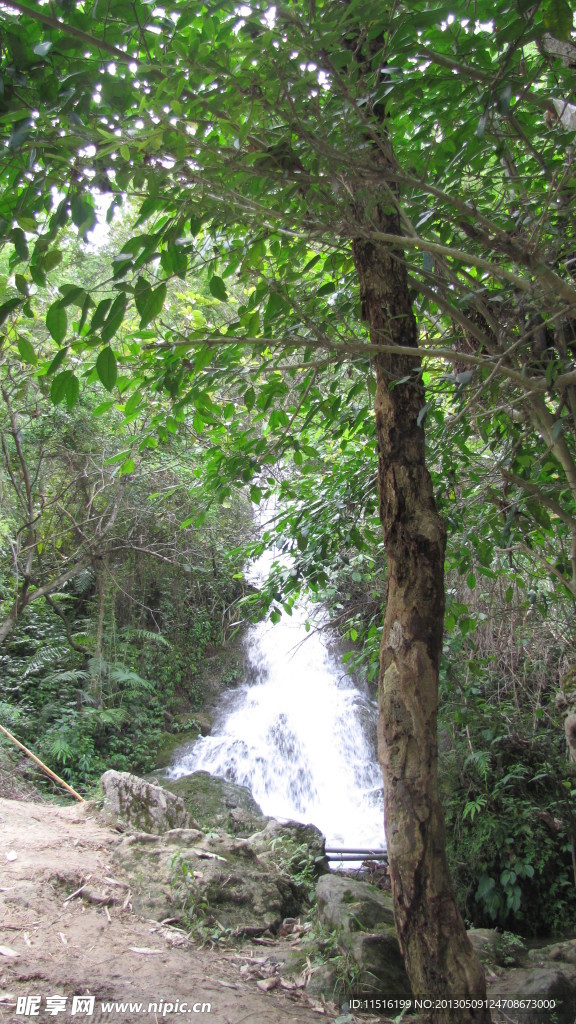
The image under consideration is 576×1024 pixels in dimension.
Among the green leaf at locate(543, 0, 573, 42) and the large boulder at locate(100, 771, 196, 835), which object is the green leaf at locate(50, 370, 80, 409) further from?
the large boulder at locate(100, 771, 196, 835)

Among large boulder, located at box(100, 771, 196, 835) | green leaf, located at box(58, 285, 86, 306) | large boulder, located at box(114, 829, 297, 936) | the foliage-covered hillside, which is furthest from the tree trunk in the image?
large boulder, located at box(100, 771, 196, 835)

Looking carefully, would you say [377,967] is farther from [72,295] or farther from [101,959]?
[72,295]

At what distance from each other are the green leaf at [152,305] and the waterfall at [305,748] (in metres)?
6.23

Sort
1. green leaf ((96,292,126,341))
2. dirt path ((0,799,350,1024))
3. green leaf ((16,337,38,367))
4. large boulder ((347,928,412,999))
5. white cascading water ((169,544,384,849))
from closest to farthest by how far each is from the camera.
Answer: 1. green leaf ((96,292,126,341))
2. green leaf ((16,337,38,367))
3. dirt path ((0,799,350,1024))
4. large boulder ((347,928,412,999))
5. white cascading water ((169,544,384,849))

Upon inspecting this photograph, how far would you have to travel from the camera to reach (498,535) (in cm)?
300

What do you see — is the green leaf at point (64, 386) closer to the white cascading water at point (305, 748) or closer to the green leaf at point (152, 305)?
the green leaf at point (152, 305)

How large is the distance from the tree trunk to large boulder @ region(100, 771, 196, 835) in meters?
3.66

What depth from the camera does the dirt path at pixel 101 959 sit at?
8.44 feet

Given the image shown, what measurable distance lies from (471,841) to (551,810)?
73cm

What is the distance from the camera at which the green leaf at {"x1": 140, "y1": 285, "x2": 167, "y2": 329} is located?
1569 millimetres

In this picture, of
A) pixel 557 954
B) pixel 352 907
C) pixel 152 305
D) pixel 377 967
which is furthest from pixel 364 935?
pixel 152 305

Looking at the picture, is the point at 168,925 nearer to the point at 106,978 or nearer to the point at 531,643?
the point at 106,978

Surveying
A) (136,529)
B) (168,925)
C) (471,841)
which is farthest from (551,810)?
(136,529)

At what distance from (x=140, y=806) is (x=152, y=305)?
482 centimetres
